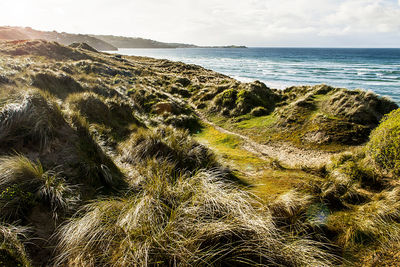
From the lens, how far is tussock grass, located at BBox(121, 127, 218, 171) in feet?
20.1

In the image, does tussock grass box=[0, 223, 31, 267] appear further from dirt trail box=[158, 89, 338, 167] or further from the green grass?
→ dirt trail box=[158, 89, 338, 167]

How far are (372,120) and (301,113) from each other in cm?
383

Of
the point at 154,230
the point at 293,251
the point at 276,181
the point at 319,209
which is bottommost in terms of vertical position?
the point at 276,181

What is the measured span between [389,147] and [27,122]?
963 centimetres

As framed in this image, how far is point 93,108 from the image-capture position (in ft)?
30.2

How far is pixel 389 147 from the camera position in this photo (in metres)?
5.73

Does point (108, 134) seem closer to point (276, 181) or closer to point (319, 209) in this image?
point (276, 181)

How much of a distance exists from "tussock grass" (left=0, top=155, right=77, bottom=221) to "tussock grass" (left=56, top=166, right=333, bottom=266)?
626 millimetres

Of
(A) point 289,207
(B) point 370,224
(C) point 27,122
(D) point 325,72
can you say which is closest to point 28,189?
(C) point 27,122

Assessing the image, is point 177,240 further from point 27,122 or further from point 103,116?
point 103,116

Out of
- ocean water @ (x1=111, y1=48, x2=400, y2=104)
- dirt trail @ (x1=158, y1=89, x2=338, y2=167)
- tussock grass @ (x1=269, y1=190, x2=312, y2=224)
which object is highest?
ocean water @ (x1=111, y1=48, x2=400, y2=104)

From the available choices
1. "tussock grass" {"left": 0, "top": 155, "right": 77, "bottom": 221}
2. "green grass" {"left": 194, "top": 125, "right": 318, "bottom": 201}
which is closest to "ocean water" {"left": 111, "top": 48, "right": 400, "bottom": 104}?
"green grass" {"left": 194, "top": 125, "right": 318, "bottom": 201}


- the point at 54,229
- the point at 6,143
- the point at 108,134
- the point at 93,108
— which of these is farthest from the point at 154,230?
the point at 93,108

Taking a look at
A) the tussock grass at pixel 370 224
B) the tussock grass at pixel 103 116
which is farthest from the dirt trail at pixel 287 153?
the tussock grass at pixel 103 116
